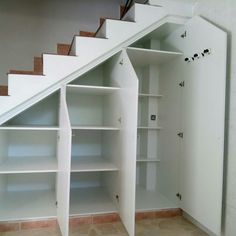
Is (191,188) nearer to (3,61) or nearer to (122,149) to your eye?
(122,149)

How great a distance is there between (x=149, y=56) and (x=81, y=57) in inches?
38.2

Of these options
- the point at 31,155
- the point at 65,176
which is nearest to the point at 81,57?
the point at 65,176

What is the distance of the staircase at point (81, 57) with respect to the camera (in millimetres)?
2164

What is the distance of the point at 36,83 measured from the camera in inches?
86.8

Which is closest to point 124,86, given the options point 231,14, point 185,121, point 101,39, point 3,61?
point 101,39

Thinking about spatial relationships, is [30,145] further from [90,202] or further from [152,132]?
[152,132]

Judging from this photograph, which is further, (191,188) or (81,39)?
(191,188)

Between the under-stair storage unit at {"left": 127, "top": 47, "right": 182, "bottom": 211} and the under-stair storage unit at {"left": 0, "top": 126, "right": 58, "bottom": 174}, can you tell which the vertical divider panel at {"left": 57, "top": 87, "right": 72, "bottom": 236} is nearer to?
the under-stair storage unit at {"left": 0, "top": 126, "right": 58, "bottom": 174}

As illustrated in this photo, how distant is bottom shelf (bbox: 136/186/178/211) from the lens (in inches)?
104

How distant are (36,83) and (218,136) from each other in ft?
5.81

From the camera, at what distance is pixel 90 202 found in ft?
8.96

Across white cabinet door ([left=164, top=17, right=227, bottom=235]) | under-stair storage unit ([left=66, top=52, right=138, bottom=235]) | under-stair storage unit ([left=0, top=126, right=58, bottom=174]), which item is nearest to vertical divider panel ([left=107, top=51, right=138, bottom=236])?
under-stair storage unit ([left=66, top=52, right=138, bottom=235])

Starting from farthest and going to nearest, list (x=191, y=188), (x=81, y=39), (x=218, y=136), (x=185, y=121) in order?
1. (x=185, y=121)
2. (x=191, y=188)
3. (x=81, y=39)
4. (x=218, y=136)

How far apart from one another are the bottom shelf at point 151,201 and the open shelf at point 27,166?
1094 millimetres
